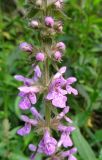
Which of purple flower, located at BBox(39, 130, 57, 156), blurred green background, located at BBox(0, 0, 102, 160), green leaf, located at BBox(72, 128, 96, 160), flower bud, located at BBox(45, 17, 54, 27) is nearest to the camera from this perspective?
flower bud, located at BBox(45, 17, 54, 27)

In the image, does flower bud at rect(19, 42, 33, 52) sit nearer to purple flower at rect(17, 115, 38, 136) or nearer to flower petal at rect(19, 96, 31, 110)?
flower petal at rect(19, 96, 31, 110)

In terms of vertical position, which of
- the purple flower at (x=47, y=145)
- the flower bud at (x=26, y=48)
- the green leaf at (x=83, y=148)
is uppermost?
the flower bud at (x=26, y=48)

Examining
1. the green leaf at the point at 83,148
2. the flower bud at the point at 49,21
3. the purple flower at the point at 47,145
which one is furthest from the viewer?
the green leaf at the point at 83,148

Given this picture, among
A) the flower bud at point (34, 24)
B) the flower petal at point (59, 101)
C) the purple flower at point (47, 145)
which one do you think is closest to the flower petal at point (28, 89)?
the flower petal at point (59, 101)

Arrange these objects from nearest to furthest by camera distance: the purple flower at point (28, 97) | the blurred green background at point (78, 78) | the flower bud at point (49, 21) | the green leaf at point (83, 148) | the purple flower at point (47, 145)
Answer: the flower bud at point (49, 21) → the purple flower at point (28, 97) → the purple flower at point (47, 145) → the green leaf at point (83, 148) → the blurred green background at point (78, 78)

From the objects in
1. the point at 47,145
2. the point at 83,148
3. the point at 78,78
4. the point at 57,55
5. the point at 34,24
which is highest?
the point at 34,24

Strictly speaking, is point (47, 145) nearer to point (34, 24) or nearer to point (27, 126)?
point (27, 126)

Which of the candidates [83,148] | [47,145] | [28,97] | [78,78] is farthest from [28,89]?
[78,78]

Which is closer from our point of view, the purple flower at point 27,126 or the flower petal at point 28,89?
the flower petal at point 28,89

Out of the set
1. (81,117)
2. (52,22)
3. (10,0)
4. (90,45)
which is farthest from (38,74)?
(10,0)

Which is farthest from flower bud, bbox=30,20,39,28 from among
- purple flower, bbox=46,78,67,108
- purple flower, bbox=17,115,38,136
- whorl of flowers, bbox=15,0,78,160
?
purple flower, bbox=17,115,38,136

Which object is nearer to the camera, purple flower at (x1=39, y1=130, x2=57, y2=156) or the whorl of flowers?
the whorl of flowers

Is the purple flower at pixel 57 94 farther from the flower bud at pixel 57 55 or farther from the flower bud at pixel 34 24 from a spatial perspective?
the flower bud at pixel 34 24
